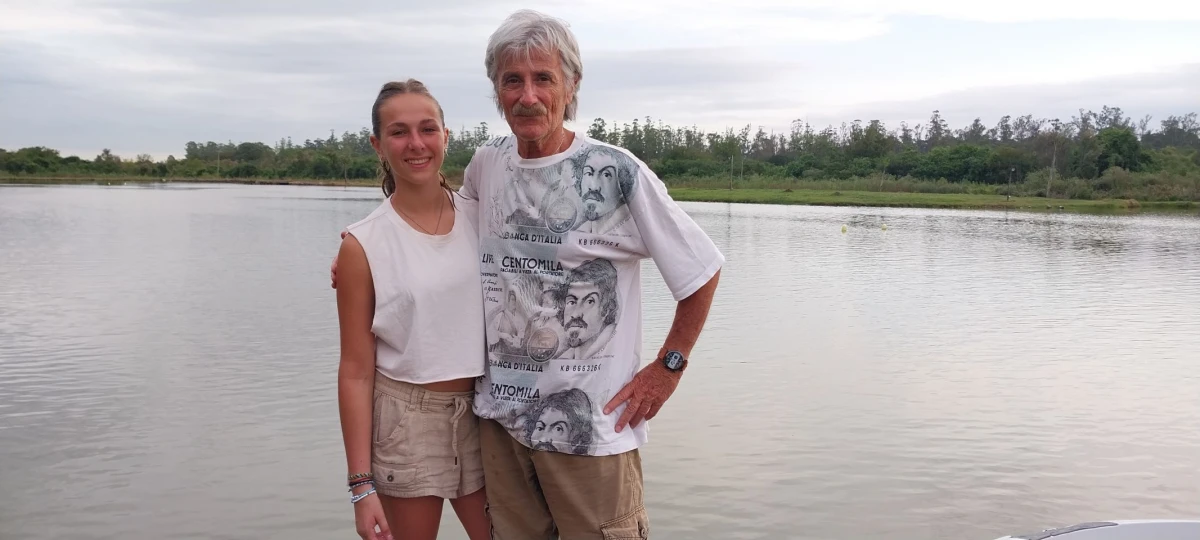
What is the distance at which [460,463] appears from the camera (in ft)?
9.02

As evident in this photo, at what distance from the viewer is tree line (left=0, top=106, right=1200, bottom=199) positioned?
67.1m

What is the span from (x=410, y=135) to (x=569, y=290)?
2.04 feet

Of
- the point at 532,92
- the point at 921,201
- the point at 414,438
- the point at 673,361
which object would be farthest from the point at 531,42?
the point at 921,201

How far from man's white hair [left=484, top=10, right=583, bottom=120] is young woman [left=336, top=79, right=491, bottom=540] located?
0.26m

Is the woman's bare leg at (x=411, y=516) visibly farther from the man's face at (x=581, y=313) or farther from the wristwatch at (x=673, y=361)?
the wristwatch at (x=673, y=361)

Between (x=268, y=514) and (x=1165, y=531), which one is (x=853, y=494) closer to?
(x=1165, y=531)

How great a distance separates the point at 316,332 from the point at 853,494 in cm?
674

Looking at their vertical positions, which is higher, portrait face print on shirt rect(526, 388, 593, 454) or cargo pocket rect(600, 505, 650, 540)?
portrait face print on shirt rect(526, 388, 593, 454)

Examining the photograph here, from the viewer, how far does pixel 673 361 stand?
2.66 meters

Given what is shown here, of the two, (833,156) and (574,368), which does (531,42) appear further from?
(833,156)

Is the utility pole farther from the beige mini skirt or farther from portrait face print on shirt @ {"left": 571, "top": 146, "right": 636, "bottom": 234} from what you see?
the beige mini skirt

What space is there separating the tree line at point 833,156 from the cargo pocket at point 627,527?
53.1 meters

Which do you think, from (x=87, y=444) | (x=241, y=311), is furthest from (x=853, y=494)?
(x=241, y=311)

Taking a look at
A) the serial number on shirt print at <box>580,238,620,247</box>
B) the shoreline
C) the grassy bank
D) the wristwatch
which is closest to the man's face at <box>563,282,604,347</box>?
the serial number on shirt print at <box>580,238,620,247</box>
